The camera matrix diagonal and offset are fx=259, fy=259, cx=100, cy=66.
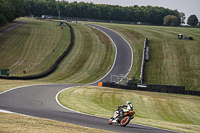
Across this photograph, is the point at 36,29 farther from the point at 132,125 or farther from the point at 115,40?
A: the point at 132,125

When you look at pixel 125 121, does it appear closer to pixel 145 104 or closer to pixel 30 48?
pixel 145 104

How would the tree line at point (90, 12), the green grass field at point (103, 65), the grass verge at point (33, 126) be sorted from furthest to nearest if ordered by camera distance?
the tree line at point (90, 12) → the green grass field at point (103, 65) → the grass verge at point (33, 126)

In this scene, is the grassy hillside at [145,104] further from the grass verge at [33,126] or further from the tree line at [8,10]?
the tree line at [8,10]

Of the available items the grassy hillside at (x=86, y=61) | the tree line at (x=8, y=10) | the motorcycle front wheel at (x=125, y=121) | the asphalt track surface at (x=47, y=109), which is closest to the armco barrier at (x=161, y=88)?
the grassy hillside at (x=86, y=61)

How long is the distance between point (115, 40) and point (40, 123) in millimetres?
70016

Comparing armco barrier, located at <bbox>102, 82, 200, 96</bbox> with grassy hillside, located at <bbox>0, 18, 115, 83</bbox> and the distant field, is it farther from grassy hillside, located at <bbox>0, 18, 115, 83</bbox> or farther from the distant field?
grassy hillside, located at <bbox>0, 18, 115, 83</bbox>

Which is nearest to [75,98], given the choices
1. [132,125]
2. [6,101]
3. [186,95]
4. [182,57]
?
[6,101]

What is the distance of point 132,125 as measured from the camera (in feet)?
60.8

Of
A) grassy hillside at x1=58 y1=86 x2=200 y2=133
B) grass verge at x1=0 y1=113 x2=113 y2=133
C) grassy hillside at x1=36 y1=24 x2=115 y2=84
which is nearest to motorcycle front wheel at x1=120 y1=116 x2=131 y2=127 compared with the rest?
grass verge at x1=0 y1=113 x2=113 y2=133

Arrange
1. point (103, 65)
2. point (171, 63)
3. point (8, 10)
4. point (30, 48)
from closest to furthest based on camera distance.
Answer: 1. point (171, 63)
2. point (103, 65)
3. point (30, 48)
4. point (8, 10)

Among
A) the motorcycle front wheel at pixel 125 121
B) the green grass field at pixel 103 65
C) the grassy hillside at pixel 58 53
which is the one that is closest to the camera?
the motorcycle front wheel at pixel 125 121

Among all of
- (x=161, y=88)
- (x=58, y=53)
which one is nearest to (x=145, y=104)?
(x=161, y=88)

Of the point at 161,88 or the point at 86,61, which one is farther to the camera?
the point at 86,61

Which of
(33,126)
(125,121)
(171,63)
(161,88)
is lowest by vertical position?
(161,88)
